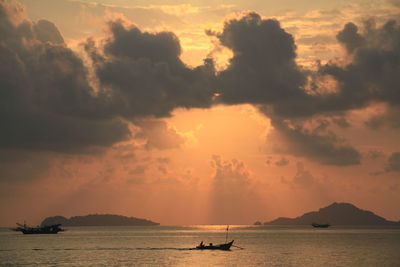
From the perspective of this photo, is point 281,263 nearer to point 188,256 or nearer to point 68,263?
point 188,256

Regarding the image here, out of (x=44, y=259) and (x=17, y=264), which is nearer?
(x=17, y=264)

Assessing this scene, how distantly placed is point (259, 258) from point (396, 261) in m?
37.9

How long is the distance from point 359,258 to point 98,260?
7442cm

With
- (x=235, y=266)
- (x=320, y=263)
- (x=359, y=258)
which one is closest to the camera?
(x=235, y=266)

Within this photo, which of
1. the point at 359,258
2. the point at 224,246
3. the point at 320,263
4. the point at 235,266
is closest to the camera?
the point at 235,266

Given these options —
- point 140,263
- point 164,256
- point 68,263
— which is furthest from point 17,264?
point 164,256

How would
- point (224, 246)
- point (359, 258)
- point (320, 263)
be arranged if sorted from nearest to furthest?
point (320, 263), point (359, 258), point (224, 246)

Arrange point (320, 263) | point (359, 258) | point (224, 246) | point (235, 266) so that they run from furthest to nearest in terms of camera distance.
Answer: point (224, 246), point (359, 258), point (320, 263), point (235, 266)

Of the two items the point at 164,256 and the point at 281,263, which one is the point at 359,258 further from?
the point at 164,256

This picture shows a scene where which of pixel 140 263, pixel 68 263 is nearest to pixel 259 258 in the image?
pixel 140 263

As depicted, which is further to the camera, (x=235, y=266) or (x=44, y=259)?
(x=44, y=259)

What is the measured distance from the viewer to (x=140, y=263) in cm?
14862

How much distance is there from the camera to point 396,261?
153375 millimetres

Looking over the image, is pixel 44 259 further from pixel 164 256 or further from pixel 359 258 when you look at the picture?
pixel 359 258
